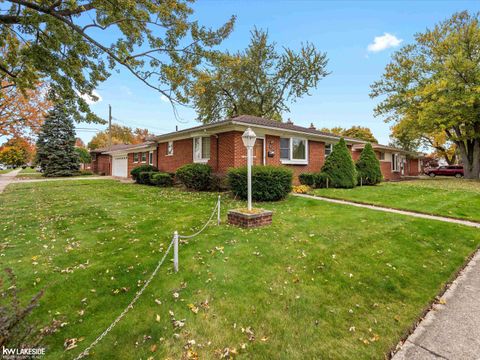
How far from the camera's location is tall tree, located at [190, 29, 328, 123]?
26.9 m

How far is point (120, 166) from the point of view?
2778cm

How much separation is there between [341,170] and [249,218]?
9810mm

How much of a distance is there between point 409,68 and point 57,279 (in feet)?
107

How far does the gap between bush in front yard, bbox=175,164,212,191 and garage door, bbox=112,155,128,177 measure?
615 inches

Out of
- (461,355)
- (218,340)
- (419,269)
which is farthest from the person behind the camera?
(419,269)

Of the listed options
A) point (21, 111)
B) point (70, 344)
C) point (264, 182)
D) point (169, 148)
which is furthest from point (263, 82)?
point (70, 344)

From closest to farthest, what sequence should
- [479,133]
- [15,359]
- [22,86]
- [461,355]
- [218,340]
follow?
[15,359]
[461,355]
[218,340]
[22,86]
[479,133]

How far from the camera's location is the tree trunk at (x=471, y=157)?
24.7 metres

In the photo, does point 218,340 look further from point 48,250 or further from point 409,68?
point 409,68

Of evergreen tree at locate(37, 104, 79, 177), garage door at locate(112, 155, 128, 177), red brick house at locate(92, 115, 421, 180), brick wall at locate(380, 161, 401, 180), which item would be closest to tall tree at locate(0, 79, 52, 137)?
evergreen tree at locate(37, 104, 79, 177)

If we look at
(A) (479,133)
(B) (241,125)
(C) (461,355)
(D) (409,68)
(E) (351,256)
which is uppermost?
(D) (409,68)

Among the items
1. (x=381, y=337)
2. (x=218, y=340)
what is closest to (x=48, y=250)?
(x=218, y=340)

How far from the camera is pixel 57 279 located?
4.04 m

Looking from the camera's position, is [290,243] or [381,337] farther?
[290,243]
